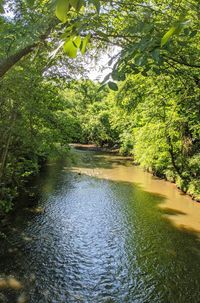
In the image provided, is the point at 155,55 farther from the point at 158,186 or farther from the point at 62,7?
the point at 158,186

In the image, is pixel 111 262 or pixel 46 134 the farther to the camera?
pixel 46 134

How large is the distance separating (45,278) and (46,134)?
473 cm

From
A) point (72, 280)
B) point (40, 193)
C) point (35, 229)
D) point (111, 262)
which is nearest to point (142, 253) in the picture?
point (111, 262)

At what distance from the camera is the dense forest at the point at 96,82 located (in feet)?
4.97

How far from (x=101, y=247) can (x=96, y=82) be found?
6469mm

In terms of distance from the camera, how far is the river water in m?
6.75

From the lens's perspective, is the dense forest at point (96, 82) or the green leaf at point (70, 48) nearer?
the green leaf at point (70, 48)

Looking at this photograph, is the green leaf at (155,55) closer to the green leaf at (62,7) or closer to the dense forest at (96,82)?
the dense forest at (96,82)

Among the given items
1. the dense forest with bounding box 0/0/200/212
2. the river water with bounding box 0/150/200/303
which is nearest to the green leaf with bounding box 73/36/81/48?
the dense forest with bounding box 0/0/200/212

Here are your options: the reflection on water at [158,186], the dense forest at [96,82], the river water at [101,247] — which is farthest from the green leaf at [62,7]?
the reflection on water at [158,186]

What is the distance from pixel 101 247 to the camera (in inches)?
354

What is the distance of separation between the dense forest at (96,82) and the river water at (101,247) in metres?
1.52

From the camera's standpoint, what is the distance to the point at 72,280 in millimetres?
7113

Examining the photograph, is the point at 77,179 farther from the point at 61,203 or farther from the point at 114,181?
the point at 61,203
